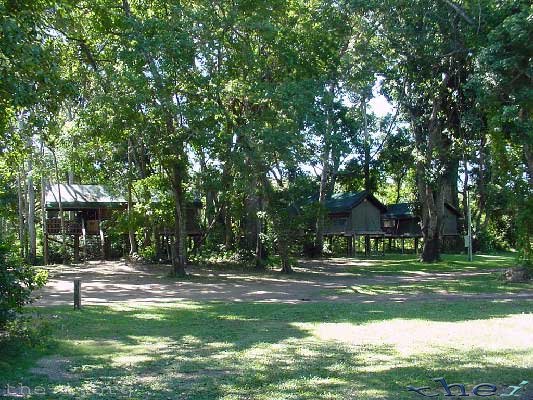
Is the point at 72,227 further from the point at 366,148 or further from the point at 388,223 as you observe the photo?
the point at 388,223

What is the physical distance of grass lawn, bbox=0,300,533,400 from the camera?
7086mm

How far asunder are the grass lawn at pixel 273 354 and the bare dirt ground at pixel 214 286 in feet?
11.1

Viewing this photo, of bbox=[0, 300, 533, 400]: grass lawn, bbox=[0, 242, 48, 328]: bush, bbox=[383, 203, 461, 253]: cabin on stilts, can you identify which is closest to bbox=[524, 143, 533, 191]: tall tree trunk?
bbox=[0, 300, 533, 400]: grass lawn

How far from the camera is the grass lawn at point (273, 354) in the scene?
23.2 ft

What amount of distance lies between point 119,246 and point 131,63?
23940 mm

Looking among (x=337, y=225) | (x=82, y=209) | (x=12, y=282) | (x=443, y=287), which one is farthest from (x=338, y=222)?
(x=12, y=282)

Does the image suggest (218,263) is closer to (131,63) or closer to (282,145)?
(282,145)

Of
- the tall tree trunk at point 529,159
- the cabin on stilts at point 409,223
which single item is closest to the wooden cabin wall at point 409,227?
the cabin on stilts at point 409,223

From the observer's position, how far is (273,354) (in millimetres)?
9164

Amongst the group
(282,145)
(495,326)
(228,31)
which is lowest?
(495,326)

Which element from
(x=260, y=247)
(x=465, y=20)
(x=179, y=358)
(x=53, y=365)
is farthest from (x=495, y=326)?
(x=260, y=247)

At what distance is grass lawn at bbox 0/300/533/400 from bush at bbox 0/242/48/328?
2.36 feet

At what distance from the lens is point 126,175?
33.0 m

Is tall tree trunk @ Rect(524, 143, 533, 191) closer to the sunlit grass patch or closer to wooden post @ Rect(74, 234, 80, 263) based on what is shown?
the sunlit grass patch
